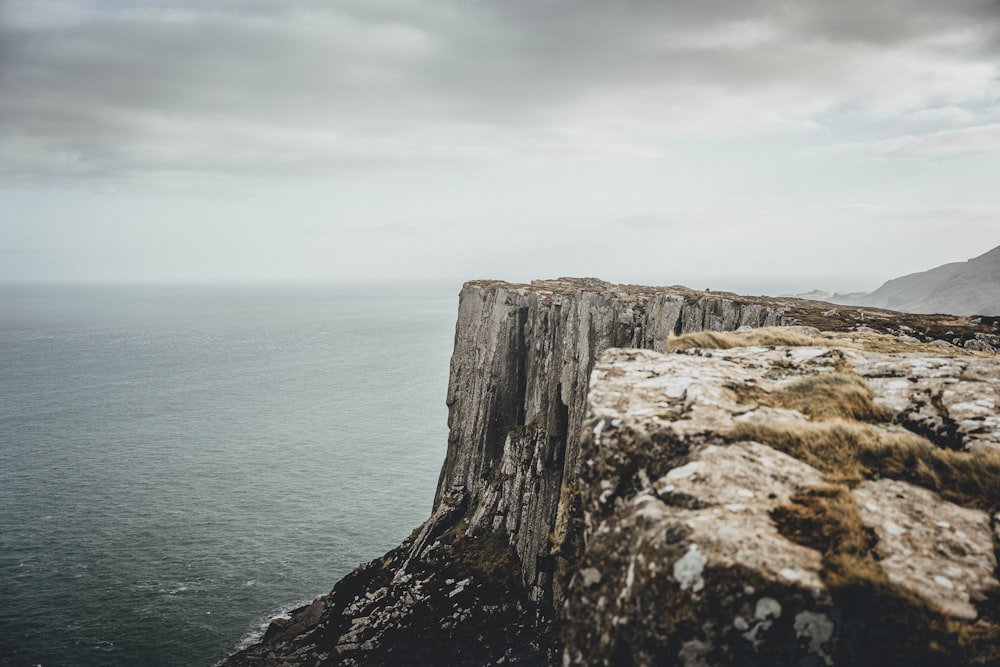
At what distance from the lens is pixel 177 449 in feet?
270

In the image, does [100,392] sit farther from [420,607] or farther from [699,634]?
[699,634]

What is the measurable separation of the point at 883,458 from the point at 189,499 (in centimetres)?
7478

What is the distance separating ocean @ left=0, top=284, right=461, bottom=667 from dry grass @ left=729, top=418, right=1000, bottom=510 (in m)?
47.0

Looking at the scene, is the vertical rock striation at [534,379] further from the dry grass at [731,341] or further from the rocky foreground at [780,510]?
the rocky foreground at [780,510]

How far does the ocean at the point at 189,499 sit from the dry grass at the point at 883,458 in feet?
154

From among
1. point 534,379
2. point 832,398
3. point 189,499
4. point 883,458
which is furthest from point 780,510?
point 189,499

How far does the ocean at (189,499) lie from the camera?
44.7 m

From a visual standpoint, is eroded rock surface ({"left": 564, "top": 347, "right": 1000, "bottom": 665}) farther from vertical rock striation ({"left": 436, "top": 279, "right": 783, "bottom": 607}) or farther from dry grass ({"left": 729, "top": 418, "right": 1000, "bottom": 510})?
vertical rock striation ({"left": 436, "top": 279, "right": 783, "bottom": 607})

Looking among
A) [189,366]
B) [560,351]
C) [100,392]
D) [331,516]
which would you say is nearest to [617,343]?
[560,351]

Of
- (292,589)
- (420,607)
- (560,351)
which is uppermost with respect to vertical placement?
(560,351)

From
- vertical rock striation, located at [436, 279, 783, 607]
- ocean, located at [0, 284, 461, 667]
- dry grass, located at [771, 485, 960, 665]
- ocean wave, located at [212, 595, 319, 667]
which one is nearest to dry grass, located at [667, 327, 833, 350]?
dry grass, located at [771, 485, 960, 665]

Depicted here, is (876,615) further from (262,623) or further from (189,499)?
(189,499)

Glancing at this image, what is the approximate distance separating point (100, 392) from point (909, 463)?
14039 centimetres

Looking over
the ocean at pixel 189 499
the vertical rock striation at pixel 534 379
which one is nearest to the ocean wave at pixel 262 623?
the ocean at pixel 189 499
